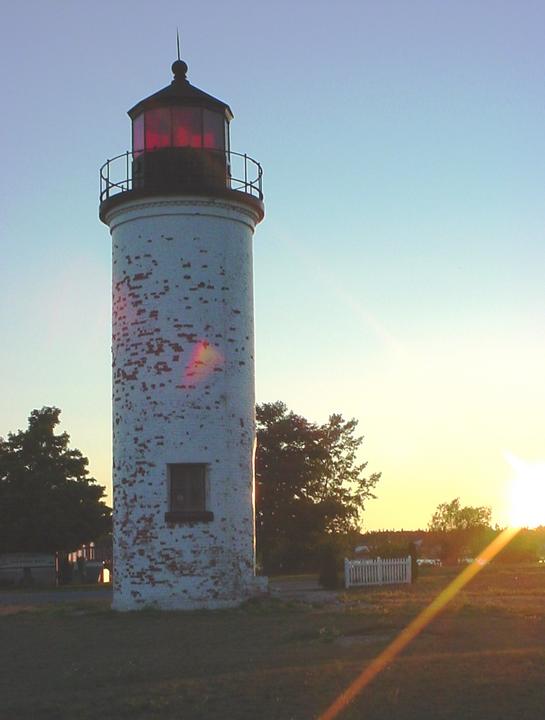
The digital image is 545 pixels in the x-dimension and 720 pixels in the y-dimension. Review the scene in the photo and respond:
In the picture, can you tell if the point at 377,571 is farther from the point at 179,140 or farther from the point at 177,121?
the point at 177,121

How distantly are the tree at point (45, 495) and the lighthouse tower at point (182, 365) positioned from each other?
20716 mm

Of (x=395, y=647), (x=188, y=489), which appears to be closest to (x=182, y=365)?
(x=188, y=489)

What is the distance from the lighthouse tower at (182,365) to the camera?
25.1 meters

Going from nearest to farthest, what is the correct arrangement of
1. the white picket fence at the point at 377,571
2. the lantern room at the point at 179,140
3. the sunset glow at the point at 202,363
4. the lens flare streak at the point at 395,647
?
the lens flare streak at the point at 395,647 → the sunset glow at the point at 202,363 → the lantern room at the point at 179,140 → the white picket fence at the point at 377,571

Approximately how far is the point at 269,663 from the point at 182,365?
11.5m

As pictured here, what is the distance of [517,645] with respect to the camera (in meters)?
16.1

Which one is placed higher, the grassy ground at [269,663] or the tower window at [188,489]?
the tower window at [188,489]

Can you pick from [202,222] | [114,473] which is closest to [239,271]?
[202,222]

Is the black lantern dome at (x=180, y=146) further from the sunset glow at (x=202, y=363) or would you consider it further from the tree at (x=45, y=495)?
the tree at (x=45, y=495)

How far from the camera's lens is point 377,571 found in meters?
36.0

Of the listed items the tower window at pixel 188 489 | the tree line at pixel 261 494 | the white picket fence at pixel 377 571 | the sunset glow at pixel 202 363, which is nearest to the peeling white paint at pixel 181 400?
the sunset glow at pixel 202 363

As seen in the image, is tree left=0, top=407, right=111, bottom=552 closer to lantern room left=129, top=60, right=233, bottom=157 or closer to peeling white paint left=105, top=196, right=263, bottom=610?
peeling white paint left=105, top=196, right=263, bottom=610

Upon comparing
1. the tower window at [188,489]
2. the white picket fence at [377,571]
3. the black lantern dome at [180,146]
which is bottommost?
the white picket fence at [377,571]

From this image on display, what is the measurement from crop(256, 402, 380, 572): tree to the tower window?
22161mm
